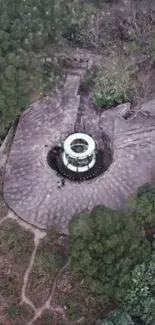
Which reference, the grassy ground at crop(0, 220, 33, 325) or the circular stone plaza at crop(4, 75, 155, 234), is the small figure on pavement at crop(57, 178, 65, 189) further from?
the grassy ground at crop(0, 220, 33, 325)

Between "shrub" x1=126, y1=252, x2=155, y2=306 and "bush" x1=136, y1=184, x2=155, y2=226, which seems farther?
"bush" x1=136, y1=184, x2=155, y2=226

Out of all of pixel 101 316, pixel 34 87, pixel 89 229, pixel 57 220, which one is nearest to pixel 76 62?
pixel 34 87

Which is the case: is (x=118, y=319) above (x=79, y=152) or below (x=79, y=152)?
below

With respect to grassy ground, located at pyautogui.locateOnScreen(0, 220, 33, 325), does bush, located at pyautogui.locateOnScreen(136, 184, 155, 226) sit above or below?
above

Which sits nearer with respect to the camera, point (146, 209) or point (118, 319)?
point (118, 319)

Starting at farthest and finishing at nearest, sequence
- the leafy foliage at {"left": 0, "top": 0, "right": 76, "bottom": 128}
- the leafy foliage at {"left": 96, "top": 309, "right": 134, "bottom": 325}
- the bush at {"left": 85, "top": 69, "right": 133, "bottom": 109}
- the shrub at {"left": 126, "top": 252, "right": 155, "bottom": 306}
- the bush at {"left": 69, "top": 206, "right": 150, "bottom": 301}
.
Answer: the bush at {"left": 85, "top": 69, "right": 133, "bottom": 109} < the leafy foliage at {"left": 0, "top": 0, "right": 76, "bottom": 128} < the shrub at {"left": 126, "top": 252, "right": 155, "bottom": 306} < the bush at {"left": 69, "top": 206, "right": 150, "bottom": 301} < the leafy foliage at {"left": 96, "top": 309, "right": 134, "bottom": 325}

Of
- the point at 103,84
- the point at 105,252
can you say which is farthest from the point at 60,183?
the point at 103,84

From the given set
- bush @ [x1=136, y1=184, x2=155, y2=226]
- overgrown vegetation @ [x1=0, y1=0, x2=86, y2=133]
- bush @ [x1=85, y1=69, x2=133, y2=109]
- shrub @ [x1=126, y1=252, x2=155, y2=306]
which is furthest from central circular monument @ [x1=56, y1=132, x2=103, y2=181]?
shrub @ [x1=126, y1=252, x2=155, y2=306]

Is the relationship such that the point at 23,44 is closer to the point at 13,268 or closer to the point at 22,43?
the point at 22,43

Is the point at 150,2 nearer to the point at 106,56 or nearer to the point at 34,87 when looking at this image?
the point at 106,56
